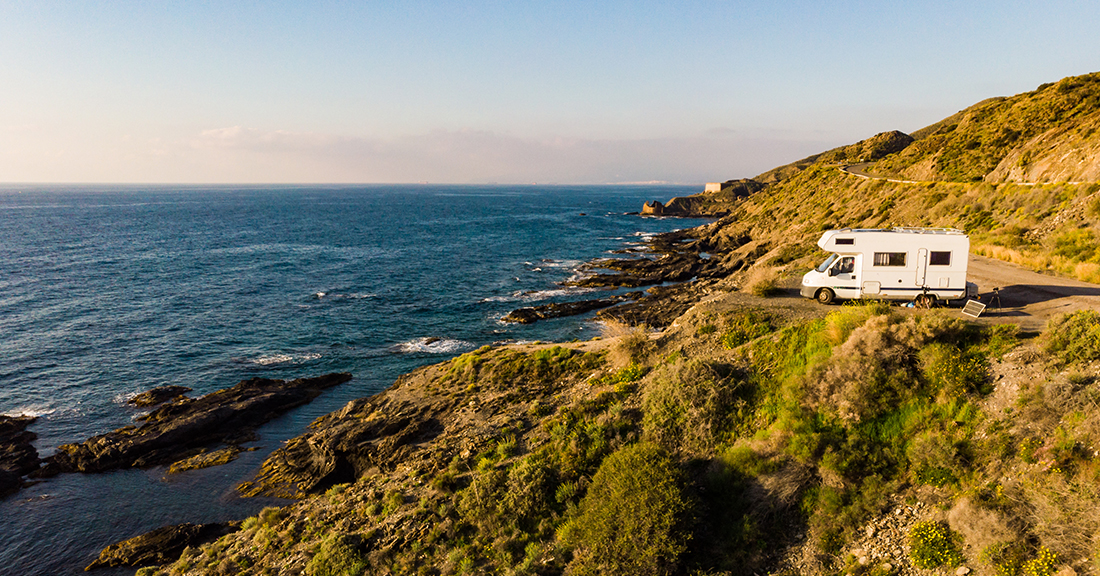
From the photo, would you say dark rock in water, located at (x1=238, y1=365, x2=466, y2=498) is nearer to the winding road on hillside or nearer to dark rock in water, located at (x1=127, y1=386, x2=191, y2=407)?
dark rock in water, located at (x1=127, y1=386, x2=191, y2=407)

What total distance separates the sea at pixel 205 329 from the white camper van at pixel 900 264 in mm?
22272

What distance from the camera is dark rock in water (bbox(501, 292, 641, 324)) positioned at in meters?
44.5

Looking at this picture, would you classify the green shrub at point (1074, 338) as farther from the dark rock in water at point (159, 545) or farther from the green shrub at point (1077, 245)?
the dark rock in water at point (159, 545)

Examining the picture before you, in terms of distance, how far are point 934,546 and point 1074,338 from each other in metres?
7.58

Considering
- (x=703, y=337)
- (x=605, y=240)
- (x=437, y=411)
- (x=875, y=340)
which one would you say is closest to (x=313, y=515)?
(x=437, y=411)

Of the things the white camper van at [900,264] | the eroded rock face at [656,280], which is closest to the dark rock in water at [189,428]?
the eroded rock face at [656,280]

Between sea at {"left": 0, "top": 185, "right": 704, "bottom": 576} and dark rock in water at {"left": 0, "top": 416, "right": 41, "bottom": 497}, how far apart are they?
0.62 m

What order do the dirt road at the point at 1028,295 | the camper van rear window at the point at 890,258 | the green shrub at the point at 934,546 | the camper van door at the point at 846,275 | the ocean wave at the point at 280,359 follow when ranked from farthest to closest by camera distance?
the ocean wave at the point at 280,359, the camper van door at the point at 846,275, the camper van rear window at the point at 890,258, the dirt road at the point at 1028,295, the green shrub at the point at 934,546

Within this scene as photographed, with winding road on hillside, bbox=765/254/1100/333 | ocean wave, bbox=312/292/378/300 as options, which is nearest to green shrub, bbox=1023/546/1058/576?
winding road on hillside, bbox=765/254/1100/333

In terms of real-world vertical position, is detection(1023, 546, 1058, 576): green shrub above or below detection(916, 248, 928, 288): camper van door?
below

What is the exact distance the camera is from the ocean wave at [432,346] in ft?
125

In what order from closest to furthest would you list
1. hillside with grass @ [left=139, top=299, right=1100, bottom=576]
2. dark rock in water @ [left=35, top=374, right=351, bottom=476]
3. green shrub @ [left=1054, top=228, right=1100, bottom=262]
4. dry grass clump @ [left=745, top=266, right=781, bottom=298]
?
hillside with grass @ [left=139, top=299, right=1100, bottom=576], dry grass clump @ [left=745, top=266, right=781, bottom=298], green shrub @ [left=1054, top=228, right=1100, bottom=262], dark rock in water @ [left=35, top=374, right=351, bottom=476]

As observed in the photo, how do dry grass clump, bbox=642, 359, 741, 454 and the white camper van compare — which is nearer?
dry grass clump, bbox=642, 359, 741, 454

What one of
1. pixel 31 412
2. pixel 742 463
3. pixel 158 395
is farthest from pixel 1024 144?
pixel 31 412
